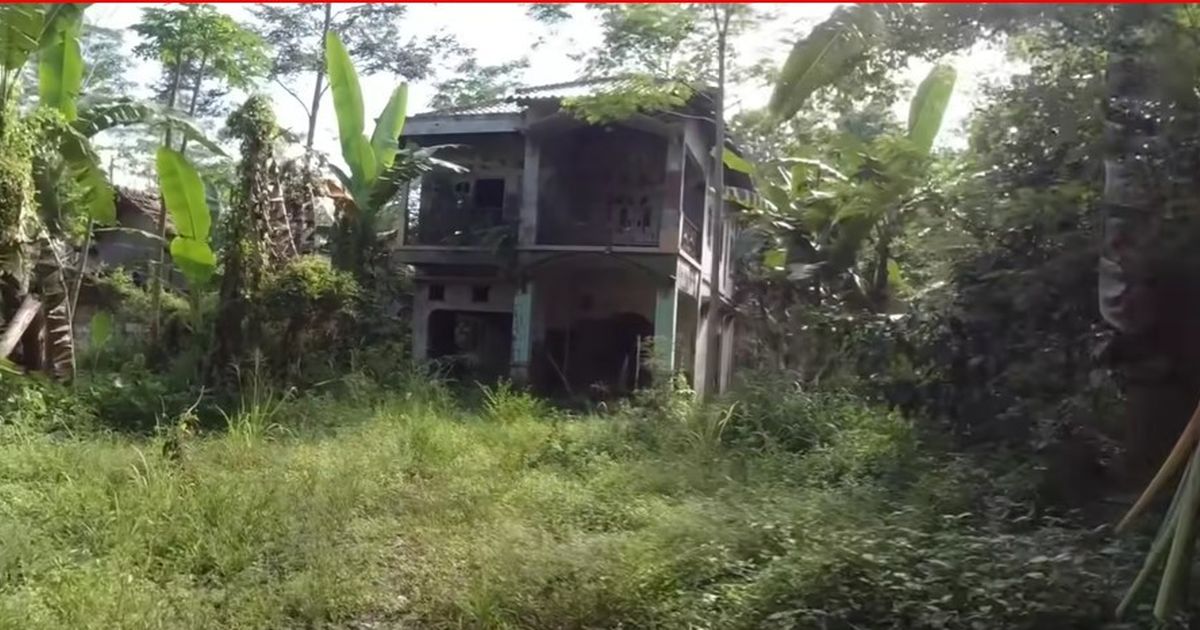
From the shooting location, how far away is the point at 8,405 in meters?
6.96

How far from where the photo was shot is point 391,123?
9727 mm

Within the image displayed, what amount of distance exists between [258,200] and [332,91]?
1208 millimetres

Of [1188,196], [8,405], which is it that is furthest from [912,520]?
[8,405]

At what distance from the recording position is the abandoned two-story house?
10.1 metres

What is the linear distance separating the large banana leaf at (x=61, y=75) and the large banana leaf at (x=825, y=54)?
5.52m

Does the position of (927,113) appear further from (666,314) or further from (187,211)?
(187,211)

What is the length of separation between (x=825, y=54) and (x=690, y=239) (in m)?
5.55

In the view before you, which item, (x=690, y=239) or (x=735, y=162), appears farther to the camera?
(x=690, y=239)

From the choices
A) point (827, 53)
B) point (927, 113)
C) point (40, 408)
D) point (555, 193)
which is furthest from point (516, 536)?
point (555, 193)

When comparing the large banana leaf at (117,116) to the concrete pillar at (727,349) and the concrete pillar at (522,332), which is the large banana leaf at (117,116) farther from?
the concrete pillar at (727,349)

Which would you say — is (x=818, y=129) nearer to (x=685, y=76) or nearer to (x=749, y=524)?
(x=685, y=76)

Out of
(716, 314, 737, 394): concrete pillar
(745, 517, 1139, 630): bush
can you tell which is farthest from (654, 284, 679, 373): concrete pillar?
(745, 517, 1139, 630): bush

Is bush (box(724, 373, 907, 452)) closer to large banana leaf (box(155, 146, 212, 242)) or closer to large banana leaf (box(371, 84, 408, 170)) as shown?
large banana leaf (box(371, 84, 408, 170))

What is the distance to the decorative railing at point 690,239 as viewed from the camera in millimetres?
10172
